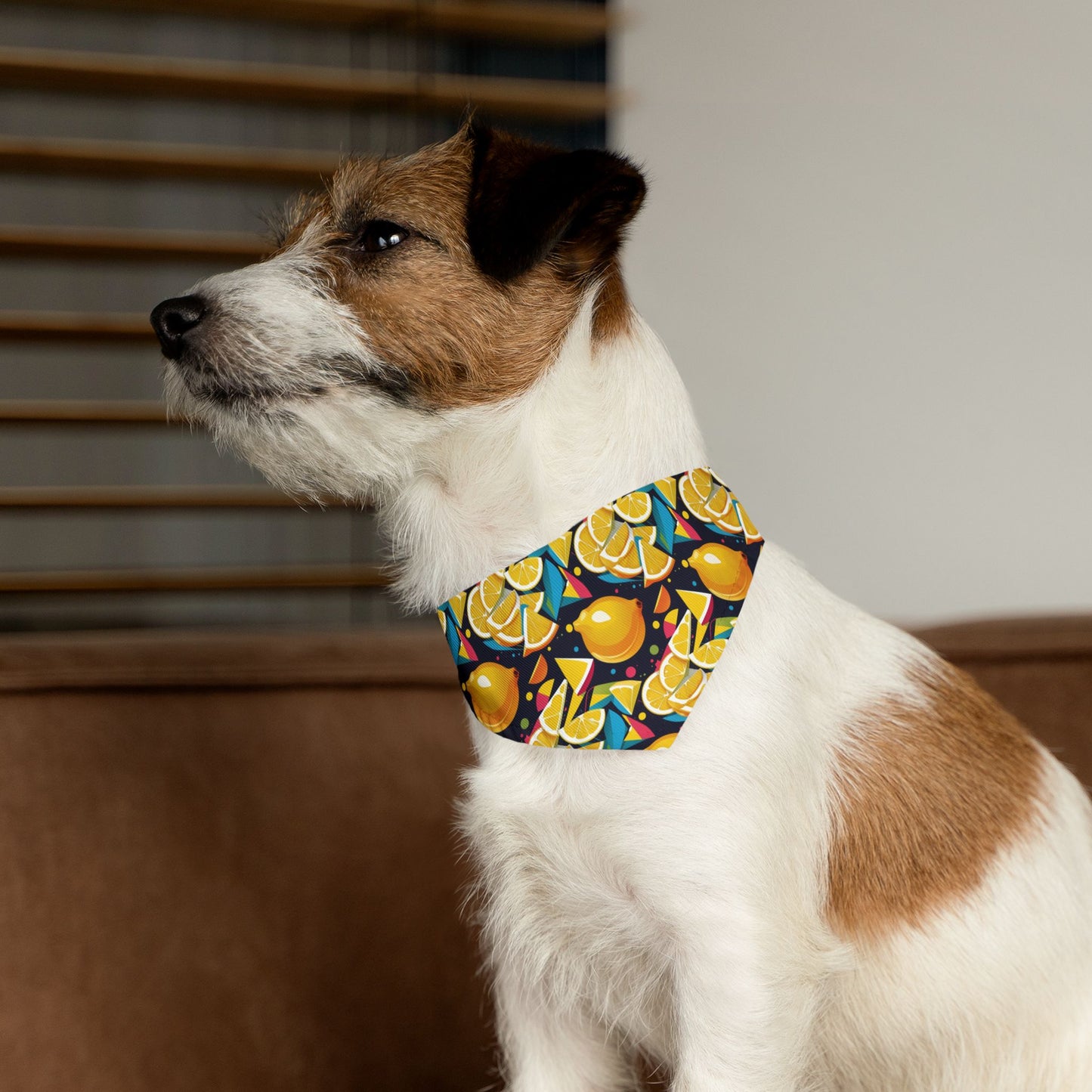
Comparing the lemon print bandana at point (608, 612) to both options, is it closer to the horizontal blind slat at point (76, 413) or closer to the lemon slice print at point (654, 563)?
the lemon slice print at point (654, 563)

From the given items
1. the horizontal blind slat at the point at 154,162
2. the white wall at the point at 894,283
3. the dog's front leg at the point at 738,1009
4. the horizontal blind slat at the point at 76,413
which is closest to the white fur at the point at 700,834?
the dog's front leg at the point at 738,1009

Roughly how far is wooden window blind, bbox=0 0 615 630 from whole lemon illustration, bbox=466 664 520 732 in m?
2.68

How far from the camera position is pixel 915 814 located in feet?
3.38

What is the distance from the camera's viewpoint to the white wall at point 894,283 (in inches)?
70.7

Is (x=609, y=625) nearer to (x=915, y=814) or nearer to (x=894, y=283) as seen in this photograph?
(x=915, y=814)

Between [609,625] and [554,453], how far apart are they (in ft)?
0.52

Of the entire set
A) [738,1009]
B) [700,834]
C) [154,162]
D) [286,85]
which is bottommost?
[738,1009]

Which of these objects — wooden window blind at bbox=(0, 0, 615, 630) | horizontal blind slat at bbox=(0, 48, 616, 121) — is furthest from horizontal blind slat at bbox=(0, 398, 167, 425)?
horizontal blind slat at bbox=(0, 48, 616, 121)

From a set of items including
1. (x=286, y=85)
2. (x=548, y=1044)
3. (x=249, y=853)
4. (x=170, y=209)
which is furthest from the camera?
(x=170, y=209)

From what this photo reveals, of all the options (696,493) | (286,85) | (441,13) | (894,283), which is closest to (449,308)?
(696,493)

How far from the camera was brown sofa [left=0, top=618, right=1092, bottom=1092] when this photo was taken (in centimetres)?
131

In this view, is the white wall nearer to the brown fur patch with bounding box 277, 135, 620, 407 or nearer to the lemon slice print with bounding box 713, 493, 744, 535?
the lemon slice print with bounding box 713, 493, 744, 535

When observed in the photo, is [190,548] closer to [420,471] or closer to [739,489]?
[739,489]

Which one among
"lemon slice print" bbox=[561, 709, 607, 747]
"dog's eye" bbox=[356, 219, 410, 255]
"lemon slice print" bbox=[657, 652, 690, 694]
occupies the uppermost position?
"dog's eye" bbox=[356, 219, 410, 255]
